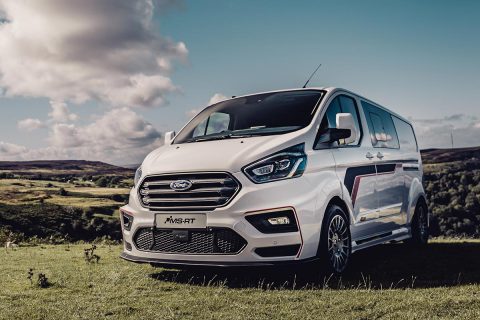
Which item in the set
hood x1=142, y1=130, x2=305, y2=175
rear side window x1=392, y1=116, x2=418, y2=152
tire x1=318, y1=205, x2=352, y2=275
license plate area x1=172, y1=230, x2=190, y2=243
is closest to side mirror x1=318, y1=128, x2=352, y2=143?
hood x1=142, y1=130, x2=305, y2=175

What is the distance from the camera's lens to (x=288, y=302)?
15.8ft

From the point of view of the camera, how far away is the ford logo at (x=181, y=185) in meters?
5.74

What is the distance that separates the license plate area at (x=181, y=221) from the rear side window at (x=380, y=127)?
3.38m

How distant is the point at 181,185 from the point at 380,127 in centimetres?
401

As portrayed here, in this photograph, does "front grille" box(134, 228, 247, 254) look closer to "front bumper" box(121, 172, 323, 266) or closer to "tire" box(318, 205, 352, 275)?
"front bumper" box(121, 172, 323, 266)

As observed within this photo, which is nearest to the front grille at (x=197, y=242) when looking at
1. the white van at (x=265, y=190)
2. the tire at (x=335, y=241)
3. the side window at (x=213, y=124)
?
the white van at (x=265, y=190)

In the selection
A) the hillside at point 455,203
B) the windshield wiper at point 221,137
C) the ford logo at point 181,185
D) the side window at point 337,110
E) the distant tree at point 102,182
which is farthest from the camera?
the distant tree at point 102,182

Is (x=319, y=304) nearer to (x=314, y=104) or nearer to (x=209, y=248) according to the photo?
(x=209, y=248)

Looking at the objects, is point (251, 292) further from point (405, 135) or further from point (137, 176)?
point (405, 135)

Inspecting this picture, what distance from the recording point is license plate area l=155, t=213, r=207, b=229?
564cm

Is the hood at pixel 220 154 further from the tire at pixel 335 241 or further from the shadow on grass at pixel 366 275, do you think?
the shadow on grass at pixel 366 275

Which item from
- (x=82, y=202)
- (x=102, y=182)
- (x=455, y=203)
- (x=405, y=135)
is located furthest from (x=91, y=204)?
(x=405, y=135)

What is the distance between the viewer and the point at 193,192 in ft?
18.7

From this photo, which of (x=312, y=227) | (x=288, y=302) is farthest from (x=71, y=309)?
(x=312, y=227)
